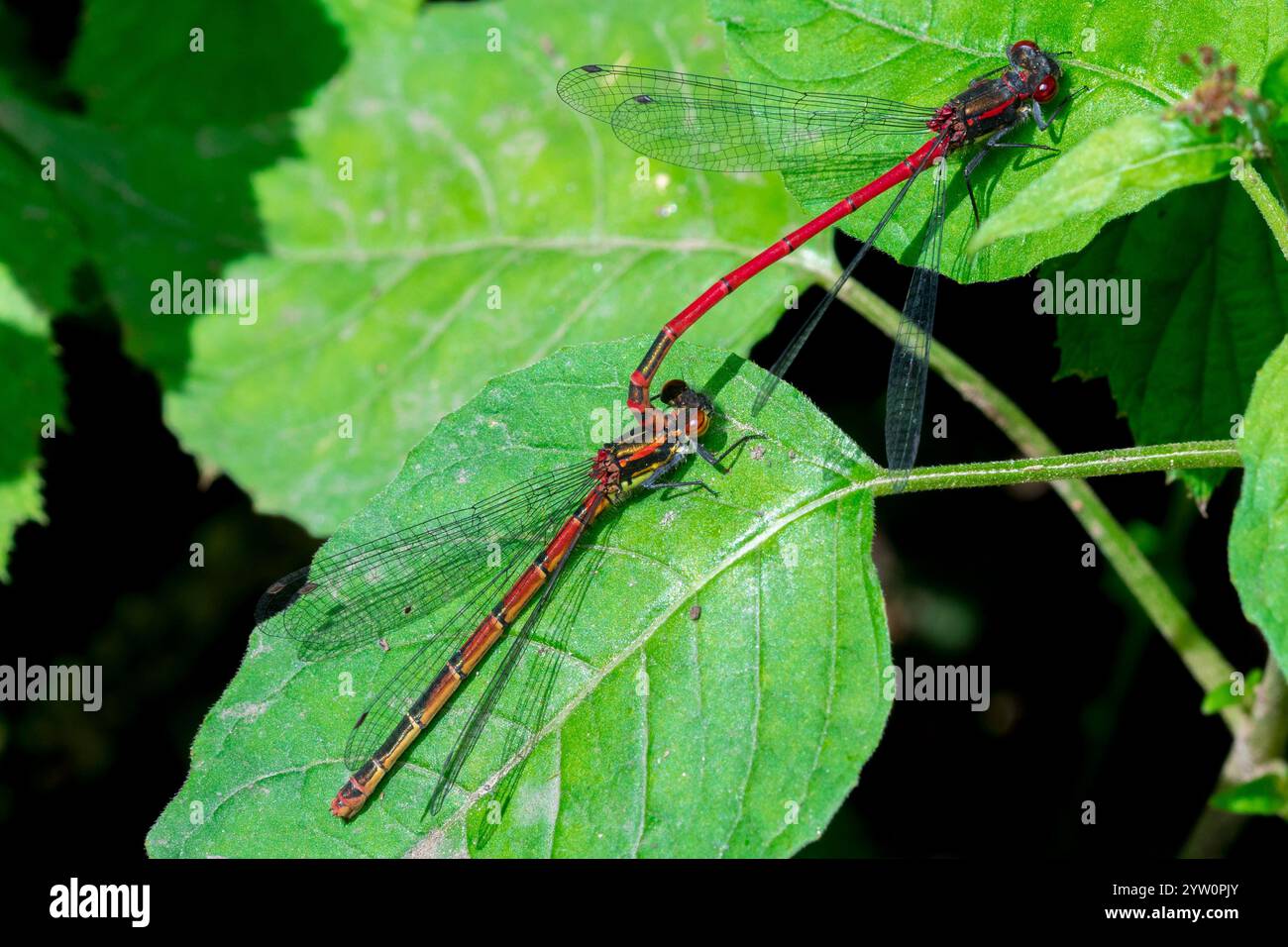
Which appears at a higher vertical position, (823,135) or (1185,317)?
(823,135)

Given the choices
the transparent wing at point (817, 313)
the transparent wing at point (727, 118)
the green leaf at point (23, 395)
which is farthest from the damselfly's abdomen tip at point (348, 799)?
the transparent wing at point (727, 118)

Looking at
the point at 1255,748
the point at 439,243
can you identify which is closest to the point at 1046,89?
the point at 1255,748

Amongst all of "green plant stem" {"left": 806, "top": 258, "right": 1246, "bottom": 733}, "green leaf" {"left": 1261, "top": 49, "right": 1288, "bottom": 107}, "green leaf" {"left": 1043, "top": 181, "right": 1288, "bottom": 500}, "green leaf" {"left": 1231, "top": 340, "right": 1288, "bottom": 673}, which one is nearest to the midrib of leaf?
"green leaf" {"left": 1231, "top": 340, "right": 1288, "bottom": 673}

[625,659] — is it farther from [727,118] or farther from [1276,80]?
[727,118]

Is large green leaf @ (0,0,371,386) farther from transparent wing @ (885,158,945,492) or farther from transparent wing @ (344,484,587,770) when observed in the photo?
transparent wing @ (885,158,945,492)

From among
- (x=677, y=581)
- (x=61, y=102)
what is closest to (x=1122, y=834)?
(x=677, y=581)

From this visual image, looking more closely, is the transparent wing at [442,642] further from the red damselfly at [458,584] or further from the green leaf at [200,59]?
the green leaf at [200,59]
